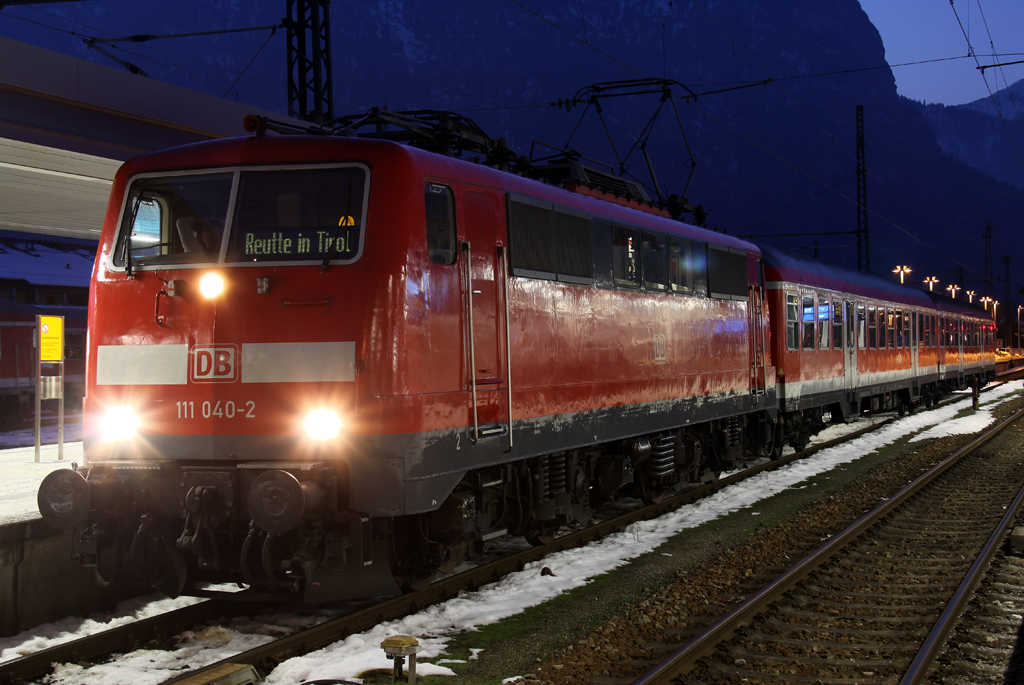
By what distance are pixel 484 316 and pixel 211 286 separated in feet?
6.97

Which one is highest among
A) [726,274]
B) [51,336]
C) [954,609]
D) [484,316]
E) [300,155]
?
[300,155]

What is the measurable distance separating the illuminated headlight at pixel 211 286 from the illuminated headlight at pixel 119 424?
1056mm

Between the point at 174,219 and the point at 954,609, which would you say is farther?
the point at 174,219

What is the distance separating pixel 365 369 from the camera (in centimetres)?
607

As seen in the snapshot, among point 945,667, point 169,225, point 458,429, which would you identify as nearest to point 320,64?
point 169,225

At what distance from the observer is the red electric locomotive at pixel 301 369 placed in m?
6.07

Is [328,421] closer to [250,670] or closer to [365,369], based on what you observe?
[365,369]

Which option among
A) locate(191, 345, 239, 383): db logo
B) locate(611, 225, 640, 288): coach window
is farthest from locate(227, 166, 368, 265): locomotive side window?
locate(611, 225, 640, 288): coach window

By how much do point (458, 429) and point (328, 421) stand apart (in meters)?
1.11

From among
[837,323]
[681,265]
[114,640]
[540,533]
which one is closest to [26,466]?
[114,640]

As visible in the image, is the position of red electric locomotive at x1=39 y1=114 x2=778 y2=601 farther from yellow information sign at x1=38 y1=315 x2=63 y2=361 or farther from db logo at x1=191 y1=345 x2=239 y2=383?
yellow information sign at x1=38 y1=315 x2=63 y2=361

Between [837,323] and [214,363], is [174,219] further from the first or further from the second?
[837,323]

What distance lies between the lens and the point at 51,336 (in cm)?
1208

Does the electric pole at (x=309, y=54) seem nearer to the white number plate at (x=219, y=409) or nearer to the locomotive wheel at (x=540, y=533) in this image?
the locomotive wheel at (x=540, y=533)
